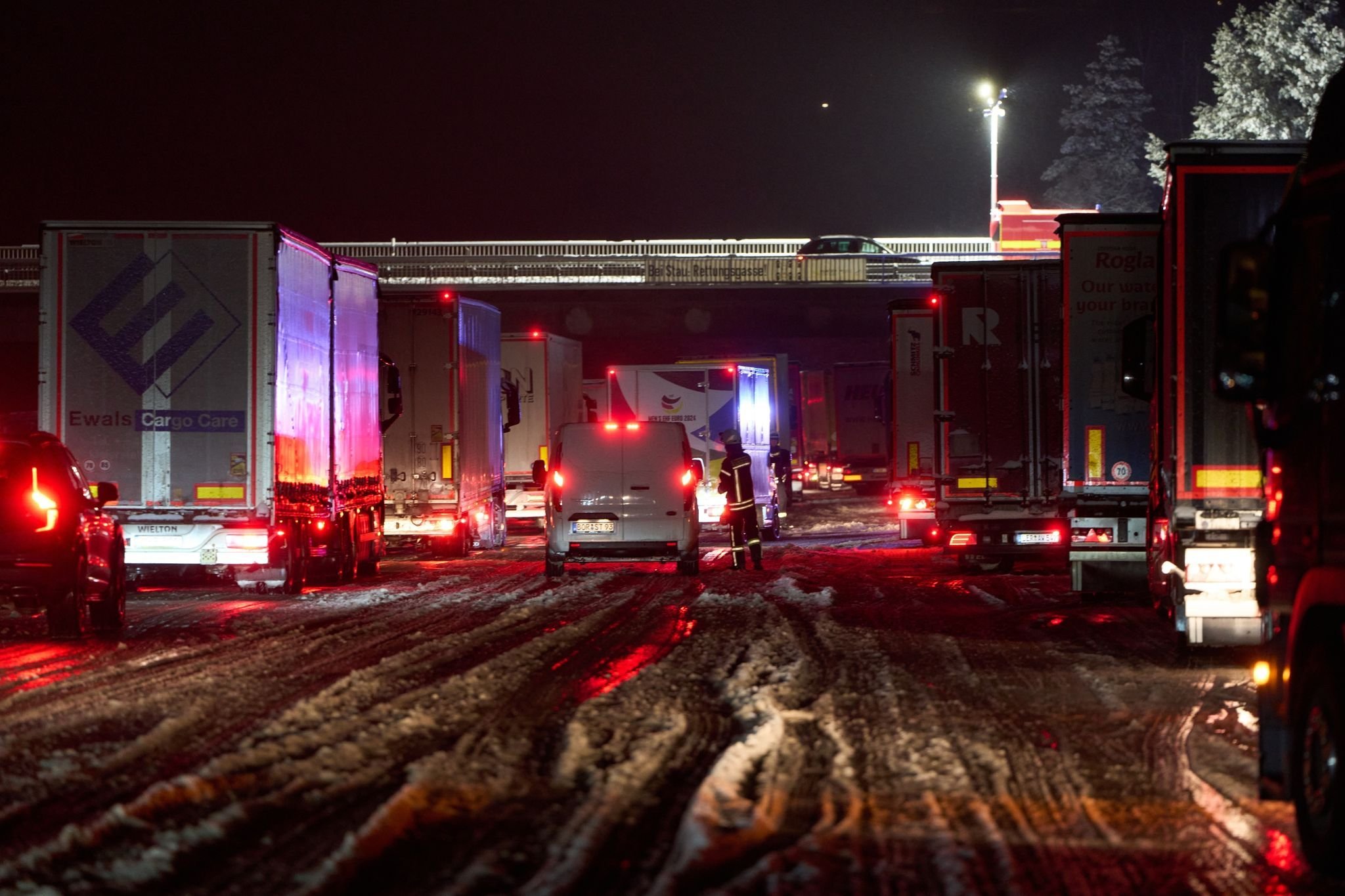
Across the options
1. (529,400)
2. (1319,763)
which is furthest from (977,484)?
(1319,763)

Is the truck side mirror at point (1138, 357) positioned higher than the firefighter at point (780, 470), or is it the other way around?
the truck side mirror at point (1138, 357)

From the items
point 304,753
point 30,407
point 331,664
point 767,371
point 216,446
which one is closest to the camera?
point 304,753

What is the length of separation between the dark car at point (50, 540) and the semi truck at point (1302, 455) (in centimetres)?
979

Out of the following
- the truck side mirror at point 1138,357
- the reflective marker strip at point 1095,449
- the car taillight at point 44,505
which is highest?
the truck side mirror at point 1138,357

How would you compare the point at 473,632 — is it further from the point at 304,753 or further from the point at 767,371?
the point at 767,371

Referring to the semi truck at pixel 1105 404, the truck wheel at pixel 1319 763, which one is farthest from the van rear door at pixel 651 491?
the truck wheel at pixel 1319 763

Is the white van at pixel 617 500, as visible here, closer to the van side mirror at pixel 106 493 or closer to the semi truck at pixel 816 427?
the van side mirror at pixel 106 493

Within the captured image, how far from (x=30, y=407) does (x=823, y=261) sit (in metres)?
27.1

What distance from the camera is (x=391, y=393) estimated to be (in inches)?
961

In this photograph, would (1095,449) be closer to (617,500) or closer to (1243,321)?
(617,500)

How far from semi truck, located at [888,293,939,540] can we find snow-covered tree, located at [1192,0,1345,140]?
30.7 metres

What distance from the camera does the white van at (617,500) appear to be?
21.1 metres

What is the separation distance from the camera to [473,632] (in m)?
14.2

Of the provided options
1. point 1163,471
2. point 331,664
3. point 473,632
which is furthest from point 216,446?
point 1163,471
